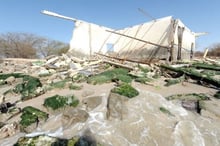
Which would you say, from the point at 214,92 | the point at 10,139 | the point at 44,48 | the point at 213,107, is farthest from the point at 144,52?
the point at 44,48

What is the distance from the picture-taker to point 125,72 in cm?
1152

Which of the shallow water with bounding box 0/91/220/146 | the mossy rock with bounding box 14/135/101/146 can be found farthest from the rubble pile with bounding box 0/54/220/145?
the mossy rock with bounding box 14/135/101/146

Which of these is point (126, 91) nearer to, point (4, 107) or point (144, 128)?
point (144, 128)

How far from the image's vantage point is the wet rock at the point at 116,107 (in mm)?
6516

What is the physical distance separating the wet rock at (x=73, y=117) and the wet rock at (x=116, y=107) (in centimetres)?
66

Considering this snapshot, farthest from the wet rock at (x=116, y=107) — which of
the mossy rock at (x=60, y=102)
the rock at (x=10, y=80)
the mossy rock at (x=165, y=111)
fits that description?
the rock at (x=10, y=80)

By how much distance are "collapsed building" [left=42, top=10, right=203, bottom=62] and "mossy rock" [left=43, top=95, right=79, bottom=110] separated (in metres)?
7.41

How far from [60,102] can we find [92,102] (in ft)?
3.37

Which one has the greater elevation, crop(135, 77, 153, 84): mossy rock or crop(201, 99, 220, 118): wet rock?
crop(135, 77, 153, 84): mossy rock

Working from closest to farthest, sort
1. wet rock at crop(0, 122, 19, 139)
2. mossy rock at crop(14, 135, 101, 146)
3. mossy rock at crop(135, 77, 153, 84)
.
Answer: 1. mossy rock at crop(14, 135, 101, 146)
2. wet rock at crop(0, 122, 19, 139)
3. mossy rock at crop(135, 77, 153, 84)

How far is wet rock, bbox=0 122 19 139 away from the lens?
→ 236 inches

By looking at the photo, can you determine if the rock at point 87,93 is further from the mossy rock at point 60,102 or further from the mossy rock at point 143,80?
the mossy rock at point 143,80

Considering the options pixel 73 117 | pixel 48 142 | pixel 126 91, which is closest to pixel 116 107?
pixel 73 117

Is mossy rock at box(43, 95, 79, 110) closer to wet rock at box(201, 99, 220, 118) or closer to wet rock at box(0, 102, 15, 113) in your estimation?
wet rock at box(0, 102, 15, 113)
